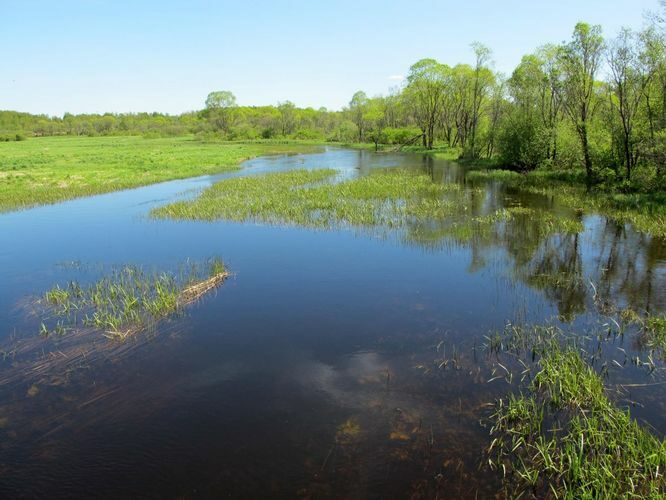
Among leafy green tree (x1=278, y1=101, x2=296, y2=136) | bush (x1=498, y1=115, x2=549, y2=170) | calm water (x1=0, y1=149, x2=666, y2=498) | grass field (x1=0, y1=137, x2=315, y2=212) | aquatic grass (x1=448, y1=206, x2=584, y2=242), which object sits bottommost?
calm water (x1=0, y1=149, x2=666, y2=498)

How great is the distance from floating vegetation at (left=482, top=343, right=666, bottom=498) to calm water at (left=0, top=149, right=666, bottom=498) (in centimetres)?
44

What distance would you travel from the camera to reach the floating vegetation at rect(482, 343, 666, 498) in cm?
627

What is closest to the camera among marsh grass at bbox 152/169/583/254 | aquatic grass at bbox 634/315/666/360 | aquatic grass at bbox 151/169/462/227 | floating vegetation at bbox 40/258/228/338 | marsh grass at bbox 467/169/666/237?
aquatic grass at bbox 634/315/666/360

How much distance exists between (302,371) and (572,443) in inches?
213

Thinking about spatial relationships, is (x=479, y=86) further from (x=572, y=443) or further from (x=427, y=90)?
(x=572, y=443)

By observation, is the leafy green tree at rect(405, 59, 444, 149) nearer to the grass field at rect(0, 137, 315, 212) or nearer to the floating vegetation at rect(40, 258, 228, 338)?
the grass field at rect(0, 137, 315, 212)

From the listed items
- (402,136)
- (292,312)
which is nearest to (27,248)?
(292,312)

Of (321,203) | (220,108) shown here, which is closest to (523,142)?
(321,203)

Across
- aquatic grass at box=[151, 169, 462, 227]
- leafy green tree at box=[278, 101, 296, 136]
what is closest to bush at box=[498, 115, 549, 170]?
aquatic grass at box=[151, 169, 462, 227]

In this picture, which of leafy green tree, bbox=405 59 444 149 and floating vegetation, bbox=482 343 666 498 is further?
leafy green tree, bbox=405 59 444 149

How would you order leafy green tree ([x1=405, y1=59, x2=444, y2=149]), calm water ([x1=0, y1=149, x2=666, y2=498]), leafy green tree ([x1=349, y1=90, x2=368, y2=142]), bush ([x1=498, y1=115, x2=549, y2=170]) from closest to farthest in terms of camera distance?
calm water ([x1=0, y1=149, x2=666, y2=498])
bush ([x1=498, y1=115, x2=549, y2=170])
leafy green tree ([x1=405, y1=59, x2=444, y2=149])
leafy green tree ([x1=349, y1=90, x2=368, y2=142])

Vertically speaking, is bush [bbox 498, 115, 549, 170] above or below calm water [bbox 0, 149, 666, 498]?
above

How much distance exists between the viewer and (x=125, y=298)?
13.2m

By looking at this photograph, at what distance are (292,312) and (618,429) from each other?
830cm
